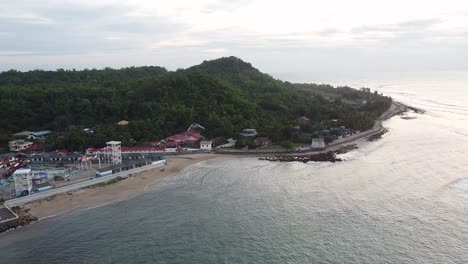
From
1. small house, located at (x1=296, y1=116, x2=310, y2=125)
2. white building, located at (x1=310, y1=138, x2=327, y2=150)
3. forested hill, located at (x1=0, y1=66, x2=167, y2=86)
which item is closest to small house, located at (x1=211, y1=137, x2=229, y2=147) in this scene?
white building, located at (x1=310, y1=138, x2=327, y2=150)

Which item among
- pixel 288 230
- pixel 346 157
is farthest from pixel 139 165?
pixel 346 157

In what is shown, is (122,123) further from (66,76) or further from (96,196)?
(66,76)

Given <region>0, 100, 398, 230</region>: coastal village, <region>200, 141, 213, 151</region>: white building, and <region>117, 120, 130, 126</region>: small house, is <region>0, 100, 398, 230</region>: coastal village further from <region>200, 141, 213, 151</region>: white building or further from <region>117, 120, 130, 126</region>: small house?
<region>117, 120, 130, 126</region>: small house

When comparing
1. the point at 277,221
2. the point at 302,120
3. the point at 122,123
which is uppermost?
the point at 122,123

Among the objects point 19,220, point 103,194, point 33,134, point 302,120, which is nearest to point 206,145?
point 103,194

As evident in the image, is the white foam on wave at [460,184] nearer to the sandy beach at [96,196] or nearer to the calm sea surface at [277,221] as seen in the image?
the calm sea surface at [277,221]

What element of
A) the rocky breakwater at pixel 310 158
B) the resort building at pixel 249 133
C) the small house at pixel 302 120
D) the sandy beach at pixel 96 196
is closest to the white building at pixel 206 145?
the resort building at pixel 249 133
